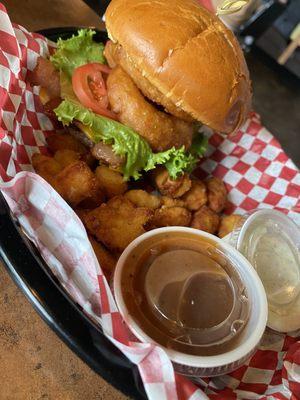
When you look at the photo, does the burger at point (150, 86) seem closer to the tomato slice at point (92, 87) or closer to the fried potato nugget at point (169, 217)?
the tomato slice at point (92, 87)

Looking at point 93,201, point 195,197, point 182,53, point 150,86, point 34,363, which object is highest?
point 182,53

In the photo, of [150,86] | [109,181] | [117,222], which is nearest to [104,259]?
[117,222]

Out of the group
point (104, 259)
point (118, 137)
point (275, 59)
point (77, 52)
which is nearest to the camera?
point (104, 259)

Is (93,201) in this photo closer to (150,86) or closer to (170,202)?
(170,202)

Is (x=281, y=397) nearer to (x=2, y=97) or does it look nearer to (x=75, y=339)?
(x=75, y=339)

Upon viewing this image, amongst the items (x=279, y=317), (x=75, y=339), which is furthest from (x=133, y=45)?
(x=279, y=317)

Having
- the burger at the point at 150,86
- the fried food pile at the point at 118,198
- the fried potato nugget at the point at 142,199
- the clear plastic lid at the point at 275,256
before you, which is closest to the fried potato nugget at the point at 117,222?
the fried food pile at the point at 118,198

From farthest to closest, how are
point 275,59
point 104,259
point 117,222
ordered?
point 275,59 → point 117,222 → point 104,259

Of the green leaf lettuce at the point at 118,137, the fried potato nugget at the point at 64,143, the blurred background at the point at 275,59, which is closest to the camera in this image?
the green leaf lettuce at the point at 118,137
